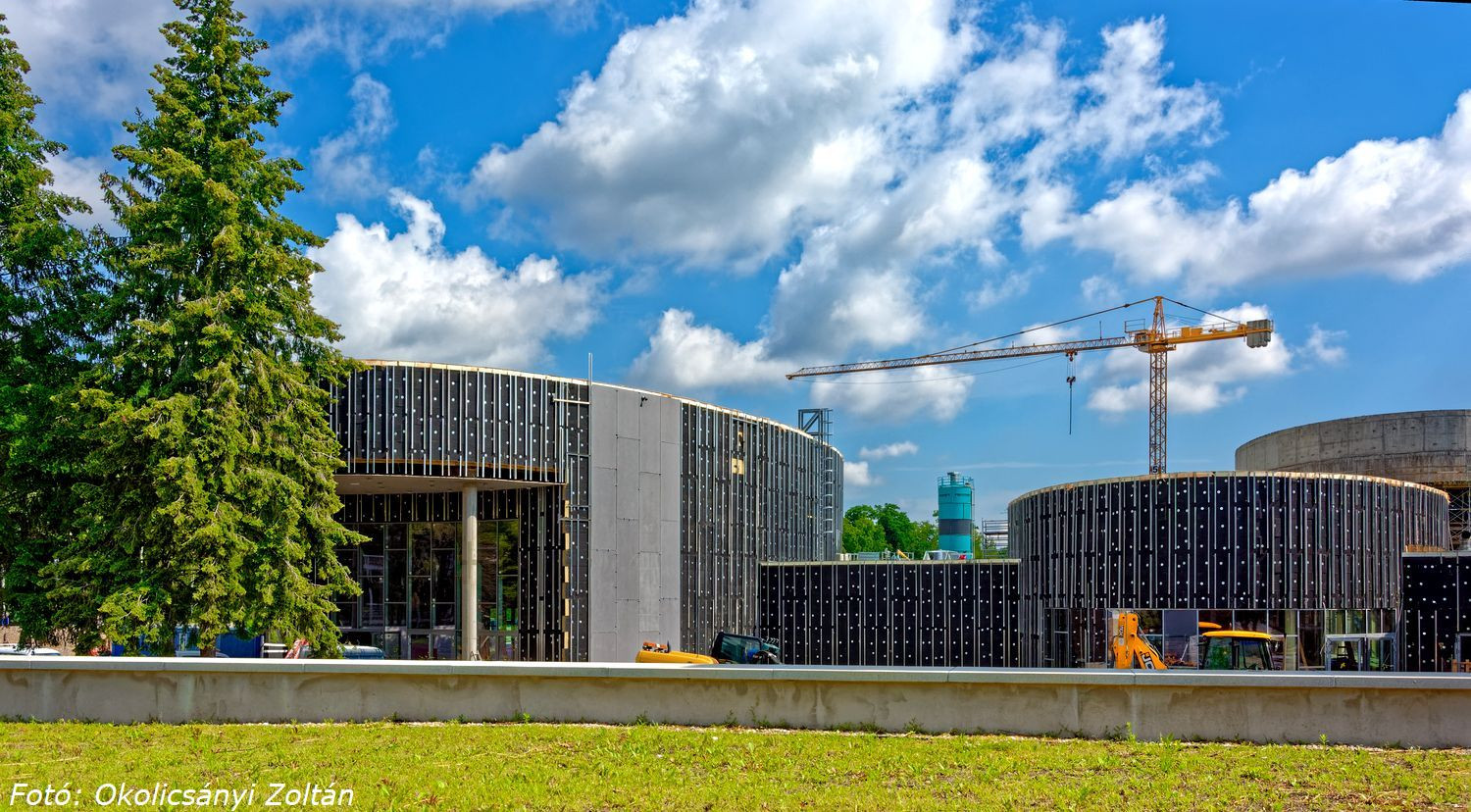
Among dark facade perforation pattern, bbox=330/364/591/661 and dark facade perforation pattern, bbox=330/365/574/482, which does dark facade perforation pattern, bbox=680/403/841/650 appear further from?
dark facade perforation pattern, bbox=330/365/574/482

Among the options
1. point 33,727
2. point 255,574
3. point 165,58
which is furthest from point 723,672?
point 165,58

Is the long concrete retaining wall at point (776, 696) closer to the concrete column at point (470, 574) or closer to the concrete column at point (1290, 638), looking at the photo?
the concrete column at point (1290, 638)

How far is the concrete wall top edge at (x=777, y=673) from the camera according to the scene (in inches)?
639

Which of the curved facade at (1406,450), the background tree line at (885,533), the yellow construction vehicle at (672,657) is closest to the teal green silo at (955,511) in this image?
the background tree line at (885,533)

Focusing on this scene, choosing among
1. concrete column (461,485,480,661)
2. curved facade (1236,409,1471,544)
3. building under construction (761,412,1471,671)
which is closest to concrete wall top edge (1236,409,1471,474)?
curved facade (1236,409,1471,544)

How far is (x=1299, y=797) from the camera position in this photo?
13.4 m

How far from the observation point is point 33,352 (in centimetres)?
2950

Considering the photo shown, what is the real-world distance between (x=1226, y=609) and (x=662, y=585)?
55.4ft

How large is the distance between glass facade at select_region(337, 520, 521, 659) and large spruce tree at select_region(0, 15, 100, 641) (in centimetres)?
1133

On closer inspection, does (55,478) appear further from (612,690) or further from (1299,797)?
(1299,797)

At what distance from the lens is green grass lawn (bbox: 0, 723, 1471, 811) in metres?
13.5

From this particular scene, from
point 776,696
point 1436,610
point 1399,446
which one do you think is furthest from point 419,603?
point 1399,446

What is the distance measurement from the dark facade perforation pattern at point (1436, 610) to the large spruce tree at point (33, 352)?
3277 cm

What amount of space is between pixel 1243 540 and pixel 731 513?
1816 cm
